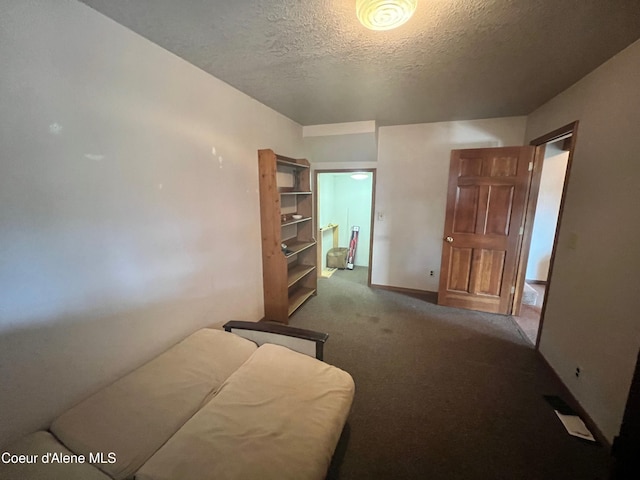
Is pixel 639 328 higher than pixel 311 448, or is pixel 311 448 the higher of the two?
pixel 639 328

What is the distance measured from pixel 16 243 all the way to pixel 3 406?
2.33 feet

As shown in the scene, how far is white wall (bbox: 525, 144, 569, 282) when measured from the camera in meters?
3.88

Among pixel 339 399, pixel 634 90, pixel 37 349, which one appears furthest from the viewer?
pixel 634 90

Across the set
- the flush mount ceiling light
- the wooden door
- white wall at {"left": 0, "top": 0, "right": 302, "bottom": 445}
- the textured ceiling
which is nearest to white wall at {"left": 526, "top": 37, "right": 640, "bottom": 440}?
the textured ceiling

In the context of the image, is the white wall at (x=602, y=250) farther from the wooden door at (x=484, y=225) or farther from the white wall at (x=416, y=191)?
the white wall at (x=416, y=191)

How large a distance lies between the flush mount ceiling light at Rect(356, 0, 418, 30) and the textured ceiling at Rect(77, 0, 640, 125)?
0.44ft

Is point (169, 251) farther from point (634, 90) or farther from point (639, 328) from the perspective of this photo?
point (634, 90)

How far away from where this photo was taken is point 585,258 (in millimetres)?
1854

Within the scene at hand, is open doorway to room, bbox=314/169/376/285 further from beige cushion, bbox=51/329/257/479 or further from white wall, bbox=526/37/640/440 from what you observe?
beige cushion, bbox=51/329/257/479

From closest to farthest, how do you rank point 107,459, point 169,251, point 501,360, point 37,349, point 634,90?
point 107,459, point 37,349, point 634,90, point 169,251, point 501,360

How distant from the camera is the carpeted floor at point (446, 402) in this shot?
142cm

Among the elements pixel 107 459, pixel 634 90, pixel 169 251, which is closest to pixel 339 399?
pixel 107 459

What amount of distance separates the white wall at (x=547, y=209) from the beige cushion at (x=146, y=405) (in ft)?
15.2

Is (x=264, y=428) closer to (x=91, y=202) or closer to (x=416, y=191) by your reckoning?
(x=91, y=202)
